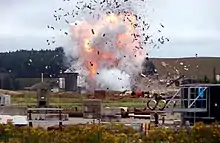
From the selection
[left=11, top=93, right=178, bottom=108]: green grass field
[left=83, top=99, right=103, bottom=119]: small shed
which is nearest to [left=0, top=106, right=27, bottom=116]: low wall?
[left=83, top=99, right=103, bottom=119]: small shed

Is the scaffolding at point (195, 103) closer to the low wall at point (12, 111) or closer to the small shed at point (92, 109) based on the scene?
the small shed at point (92, 109)

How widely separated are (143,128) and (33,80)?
8984cm

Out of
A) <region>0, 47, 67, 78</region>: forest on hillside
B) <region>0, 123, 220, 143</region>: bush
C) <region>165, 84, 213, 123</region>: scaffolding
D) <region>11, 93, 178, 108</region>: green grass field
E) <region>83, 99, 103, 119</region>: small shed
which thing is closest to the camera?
<region>0, 123, 220, 143</region>: bush

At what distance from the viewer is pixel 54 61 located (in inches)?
4439

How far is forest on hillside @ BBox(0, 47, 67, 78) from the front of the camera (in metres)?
114

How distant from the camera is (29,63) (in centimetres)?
12125

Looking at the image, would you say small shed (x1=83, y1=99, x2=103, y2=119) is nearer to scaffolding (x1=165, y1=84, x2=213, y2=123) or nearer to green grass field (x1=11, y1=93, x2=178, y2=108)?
scaffolding (x1=165, y1=84, x2=213, y2=123)

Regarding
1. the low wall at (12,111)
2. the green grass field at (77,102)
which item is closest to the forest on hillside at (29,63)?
the green grass field at (77,102)

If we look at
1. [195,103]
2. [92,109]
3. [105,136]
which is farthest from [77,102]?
[105,136]

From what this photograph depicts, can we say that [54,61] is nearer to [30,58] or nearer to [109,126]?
[30,58]

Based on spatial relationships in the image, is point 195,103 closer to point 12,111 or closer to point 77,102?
point 12,111

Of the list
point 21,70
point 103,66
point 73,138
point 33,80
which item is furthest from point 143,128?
point 21,70

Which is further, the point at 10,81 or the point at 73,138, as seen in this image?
the point at 10,81

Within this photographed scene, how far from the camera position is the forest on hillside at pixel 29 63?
374 ft
